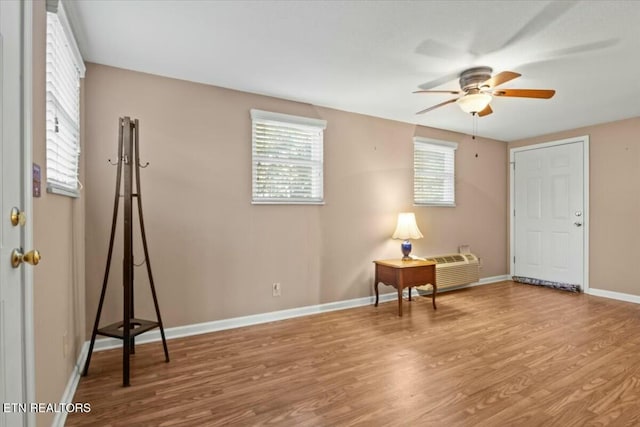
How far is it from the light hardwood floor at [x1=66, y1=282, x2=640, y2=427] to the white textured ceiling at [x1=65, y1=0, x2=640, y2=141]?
2.40 metres

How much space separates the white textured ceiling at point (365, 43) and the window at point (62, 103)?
7.9 inches

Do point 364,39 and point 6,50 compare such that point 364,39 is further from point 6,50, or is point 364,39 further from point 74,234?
point 74,234

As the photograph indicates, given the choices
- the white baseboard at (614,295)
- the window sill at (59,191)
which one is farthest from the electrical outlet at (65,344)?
the white baseboard at (614,295)

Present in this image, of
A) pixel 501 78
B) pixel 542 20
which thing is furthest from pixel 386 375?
pixel 542 20

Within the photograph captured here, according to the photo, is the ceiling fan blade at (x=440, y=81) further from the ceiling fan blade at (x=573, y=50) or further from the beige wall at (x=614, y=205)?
Result: the beige wall at (x=614, y=205)

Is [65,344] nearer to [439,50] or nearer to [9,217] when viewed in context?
[9,217]

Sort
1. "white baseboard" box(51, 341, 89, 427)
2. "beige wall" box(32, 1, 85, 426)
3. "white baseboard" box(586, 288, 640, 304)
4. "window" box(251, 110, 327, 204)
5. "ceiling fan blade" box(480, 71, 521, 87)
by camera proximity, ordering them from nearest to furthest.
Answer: "beige wall" box(32, 1, 85, 426) → "white baseboard" box(51, 341, 89, 427) → "ceiling fan blade" box(480, 71, 521, 87) → "window" box(251, 110, 327, 204) → "white baseboard" box(586, 288, 640, 304)

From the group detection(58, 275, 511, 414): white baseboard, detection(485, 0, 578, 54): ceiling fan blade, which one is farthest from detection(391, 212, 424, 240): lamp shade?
detection(485, 0, 578, 54): ceiling fan blade

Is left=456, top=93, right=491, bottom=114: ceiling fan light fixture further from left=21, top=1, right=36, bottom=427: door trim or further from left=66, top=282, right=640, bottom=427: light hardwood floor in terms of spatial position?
A: left=21, top=1, right=36, bottom=427: door trim

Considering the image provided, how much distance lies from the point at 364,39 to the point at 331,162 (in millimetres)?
1704

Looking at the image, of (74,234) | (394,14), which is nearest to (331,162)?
(394,14)

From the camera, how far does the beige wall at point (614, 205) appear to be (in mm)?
4328

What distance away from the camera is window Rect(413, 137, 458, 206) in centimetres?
476

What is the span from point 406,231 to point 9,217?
3.73 metres
